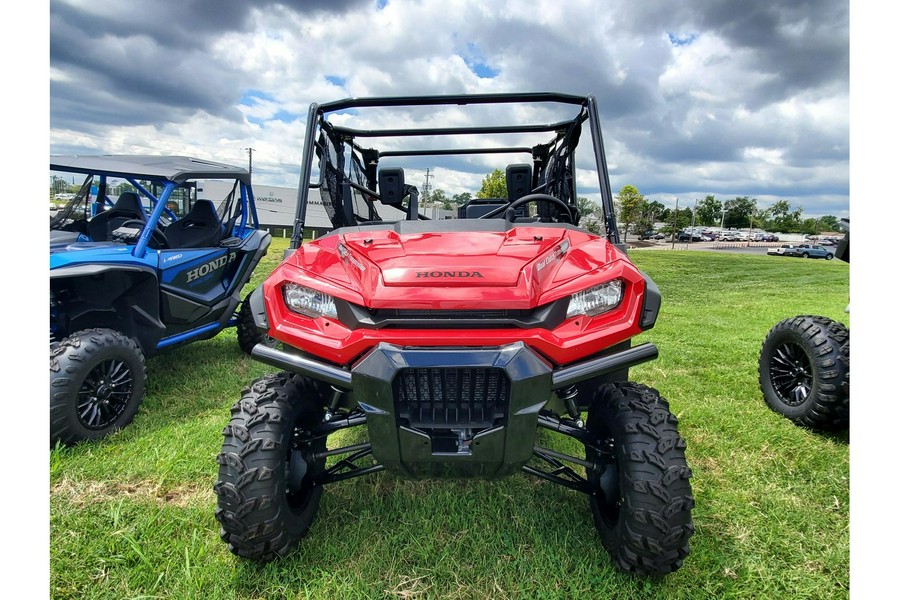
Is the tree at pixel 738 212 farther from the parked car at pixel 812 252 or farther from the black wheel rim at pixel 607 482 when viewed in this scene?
the black wheel rim at pixel 607 482

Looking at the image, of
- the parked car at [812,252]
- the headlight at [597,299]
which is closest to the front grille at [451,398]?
the headlight at [597,299]

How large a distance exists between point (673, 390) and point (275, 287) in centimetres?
338

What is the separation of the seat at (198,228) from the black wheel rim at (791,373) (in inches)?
187

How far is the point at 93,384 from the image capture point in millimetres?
3074

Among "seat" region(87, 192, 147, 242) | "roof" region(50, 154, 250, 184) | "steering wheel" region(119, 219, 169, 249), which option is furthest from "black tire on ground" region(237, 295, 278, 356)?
"roof" region(50, 154, 250, 184)

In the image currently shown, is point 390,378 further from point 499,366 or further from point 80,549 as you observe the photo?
point 80,549

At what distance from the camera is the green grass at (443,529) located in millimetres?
1950

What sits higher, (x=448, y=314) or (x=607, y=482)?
(x=448, y=314)

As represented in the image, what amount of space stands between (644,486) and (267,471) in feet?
4.49

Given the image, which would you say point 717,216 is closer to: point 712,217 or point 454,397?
point 712,217

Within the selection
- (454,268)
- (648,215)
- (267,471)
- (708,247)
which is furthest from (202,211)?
(648,215)

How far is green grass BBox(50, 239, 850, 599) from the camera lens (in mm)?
1950

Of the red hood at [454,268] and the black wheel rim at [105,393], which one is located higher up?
the red hood at [454,268]

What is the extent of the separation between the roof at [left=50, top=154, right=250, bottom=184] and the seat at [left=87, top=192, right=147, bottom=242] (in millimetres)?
447
